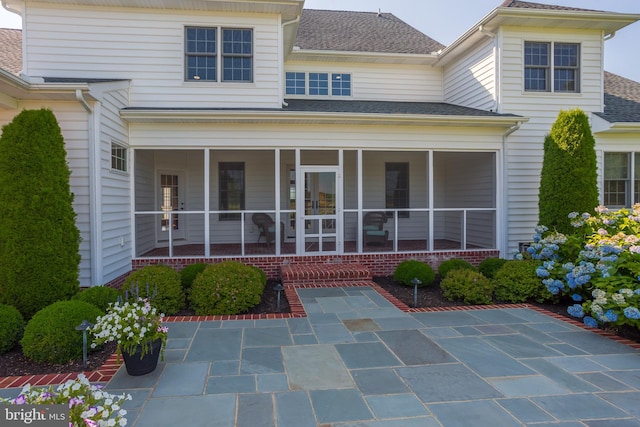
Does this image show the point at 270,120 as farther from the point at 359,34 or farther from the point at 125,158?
the point at 359,34

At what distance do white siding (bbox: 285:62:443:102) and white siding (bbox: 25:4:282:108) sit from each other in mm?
2700

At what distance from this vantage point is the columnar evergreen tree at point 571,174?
7754mm

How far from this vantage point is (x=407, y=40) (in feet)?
40.3

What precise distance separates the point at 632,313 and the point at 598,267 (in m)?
1.05

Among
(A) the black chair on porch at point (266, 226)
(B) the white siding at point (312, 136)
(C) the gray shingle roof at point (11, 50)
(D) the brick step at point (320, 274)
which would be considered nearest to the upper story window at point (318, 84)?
(B) the white siding at point (312, 136)

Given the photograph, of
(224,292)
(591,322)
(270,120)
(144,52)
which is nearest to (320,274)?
(224,292)

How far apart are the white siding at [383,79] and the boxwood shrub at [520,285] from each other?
21.4 ft

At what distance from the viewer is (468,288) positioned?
21.1 ft

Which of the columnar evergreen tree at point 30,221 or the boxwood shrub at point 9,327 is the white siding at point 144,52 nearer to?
the columnar evergreen tree at point 30,221

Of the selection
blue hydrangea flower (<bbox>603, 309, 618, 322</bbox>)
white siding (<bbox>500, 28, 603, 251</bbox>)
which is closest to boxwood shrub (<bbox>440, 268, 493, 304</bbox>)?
blue hydrangea flower (<bbox>603, 309, 618, 322</bbox>)

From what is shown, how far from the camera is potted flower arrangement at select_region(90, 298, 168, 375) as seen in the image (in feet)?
11.8

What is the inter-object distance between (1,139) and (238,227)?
21.6 feet

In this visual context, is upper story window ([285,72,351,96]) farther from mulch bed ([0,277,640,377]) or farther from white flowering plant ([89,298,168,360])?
white flowering plant ([89,298,168,360])

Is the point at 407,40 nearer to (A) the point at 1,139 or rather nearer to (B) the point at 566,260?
(B) the point at 566,260
